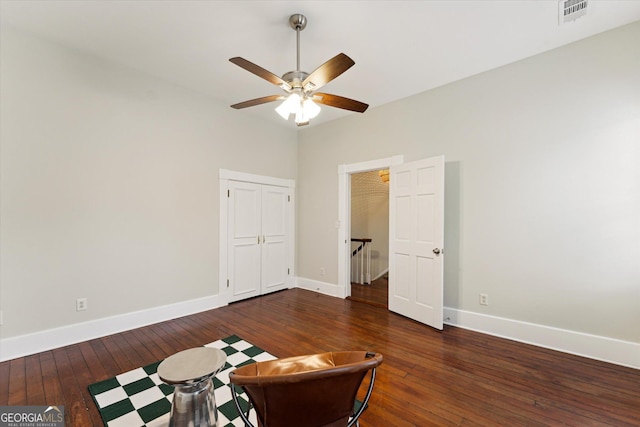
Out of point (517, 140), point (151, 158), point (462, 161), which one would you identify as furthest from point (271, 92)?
point (517, 140)

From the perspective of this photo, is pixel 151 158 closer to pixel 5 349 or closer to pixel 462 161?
pixel 5 349

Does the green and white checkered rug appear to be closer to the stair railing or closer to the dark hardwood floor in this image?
the dark hardwood floor

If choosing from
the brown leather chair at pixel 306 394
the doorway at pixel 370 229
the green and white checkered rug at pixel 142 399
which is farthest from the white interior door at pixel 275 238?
the brown leather chair at pixel 306 394

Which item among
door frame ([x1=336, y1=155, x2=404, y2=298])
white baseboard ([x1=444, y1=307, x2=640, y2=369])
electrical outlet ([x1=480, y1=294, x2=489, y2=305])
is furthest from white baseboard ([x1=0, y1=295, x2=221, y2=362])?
electrical outlet ([x1=480, y1=294, x2=489, y2=305])

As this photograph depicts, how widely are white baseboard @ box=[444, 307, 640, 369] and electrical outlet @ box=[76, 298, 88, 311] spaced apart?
4.31 m

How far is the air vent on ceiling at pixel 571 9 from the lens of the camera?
2.24 metres

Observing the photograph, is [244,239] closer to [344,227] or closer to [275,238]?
[275,238]

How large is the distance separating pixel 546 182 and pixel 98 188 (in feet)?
16.4

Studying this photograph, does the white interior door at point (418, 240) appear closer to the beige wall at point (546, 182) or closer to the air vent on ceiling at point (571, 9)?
the beige wall at point (546, 182)

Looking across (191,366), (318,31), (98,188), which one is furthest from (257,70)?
(98,188)

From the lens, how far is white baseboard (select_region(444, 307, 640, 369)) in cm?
247

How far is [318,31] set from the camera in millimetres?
2557

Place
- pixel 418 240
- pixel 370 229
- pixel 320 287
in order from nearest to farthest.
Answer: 1. pixel 418 240
2. pixel 320 287
3. pixel 370 229

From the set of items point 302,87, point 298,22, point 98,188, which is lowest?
point 98,188
